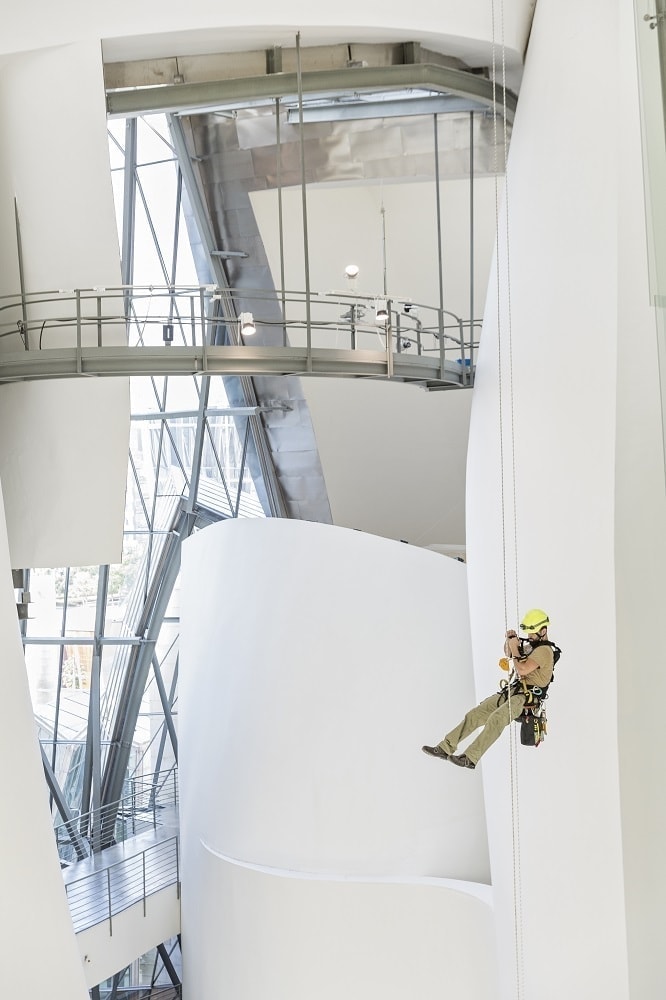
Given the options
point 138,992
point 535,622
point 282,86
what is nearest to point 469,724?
point 535,622

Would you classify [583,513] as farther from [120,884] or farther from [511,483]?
[120,884]

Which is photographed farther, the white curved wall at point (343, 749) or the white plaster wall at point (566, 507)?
the white curved wall at point (343, 749)

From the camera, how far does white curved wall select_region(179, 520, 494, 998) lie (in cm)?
1614

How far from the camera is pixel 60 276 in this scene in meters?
16.3

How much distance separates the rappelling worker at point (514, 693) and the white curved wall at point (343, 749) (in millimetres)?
5905

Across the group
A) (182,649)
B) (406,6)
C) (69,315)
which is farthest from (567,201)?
(182,649)

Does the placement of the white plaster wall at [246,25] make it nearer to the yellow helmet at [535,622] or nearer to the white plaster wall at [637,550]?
the white plaster wall at [637,550]

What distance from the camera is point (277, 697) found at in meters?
17.8

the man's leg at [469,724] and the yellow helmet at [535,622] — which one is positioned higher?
the yellow helmet at [535,622]

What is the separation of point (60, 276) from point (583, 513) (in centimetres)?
928

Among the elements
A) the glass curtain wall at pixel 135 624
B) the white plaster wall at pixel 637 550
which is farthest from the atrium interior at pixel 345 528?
the glass curtain wall at pixel 135 624

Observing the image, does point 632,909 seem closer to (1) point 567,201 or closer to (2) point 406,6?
(1) point 567,201

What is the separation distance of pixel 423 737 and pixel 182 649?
25.2 ft

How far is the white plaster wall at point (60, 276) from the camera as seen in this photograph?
15703 millimetres
